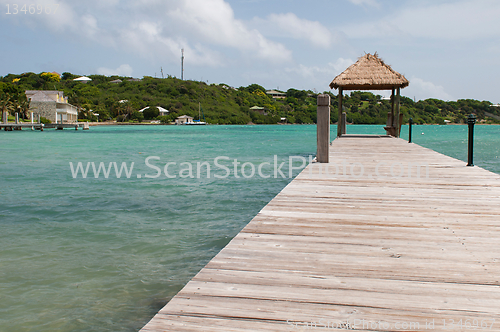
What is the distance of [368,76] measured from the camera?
1667 centimetres

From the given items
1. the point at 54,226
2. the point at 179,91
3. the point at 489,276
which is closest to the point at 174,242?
the point at 54,226

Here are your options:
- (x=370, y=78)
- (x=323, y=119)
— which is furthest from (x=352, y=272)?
(x=370, y=78)

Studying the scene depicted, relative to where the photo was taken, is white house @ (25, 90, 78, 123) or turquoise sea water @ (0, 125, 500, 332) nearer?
turquoise sea water @ (0, 125, 500, 332)

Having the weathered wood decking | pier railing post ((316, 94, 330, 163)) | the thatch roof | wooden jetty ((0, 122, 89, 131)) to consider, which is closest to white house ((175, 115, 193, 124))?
wooden jetty ((0, 122, 89, 131))

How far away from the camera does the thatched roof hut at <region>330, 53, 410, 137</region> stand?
645 inches

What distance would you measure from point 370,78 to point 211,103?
119m

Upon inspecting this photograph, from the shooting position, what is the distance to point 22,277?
169 inches

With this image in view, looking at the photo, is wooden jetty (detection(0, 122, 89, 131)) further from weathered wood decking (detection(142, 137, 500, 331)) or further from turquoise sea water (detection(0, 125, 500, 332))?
weathered wood decking (detection(142, 137, 500, 331))

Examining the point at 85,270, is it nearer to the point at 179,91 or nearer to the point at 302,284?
the point at 302,284

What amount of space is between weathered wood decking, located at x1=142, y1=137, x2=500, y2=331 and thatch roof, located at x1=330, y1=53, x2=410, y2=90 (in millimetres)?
12904

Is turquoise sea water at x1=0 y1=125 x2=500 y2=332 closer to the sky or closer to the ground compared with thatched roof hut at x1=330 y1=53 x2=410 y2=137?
closer to the ground

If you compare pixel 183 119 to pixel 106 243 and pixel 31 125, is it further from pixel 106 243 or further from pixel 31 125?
pixel 106 243

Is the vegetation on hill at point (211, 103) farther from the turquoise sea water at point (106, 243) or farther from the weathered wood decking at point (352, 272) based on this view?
the weathered wood decking at point (352, 272)

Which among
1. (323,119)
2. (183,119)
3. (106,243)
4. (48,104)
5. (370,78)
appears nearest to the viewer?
(106,243)
